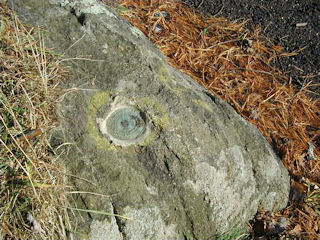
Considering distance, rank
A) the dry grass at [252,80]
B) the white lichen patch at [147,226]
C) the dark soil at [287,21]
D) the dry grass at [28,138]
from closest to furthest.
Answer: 1. the dry grass at [28,138]
2. the white lichen patch at [147,226]
3. the dry grass at [252,80]
4. the dark soil at [287,21]

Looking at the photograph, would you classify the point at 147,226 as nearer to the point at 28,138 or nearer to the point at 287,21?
the point at 28,138

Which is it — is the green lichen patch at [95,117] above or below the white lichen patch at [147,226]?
above

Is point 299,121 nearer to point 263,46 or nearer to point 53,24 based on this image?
point 263,46

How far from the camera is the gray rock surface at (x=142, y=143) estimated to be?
2.08 meters

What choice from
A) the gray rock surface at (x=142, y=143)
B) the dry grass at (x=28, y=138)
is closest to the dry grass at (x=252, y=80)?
the gray rock surface at (x=142, y=143)

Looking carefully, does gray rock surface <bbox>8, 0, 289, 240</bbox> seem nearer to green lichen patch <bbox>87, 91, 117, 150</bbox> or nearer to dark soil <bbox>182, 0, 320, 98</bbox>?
green lichen patch <bbox>87, 91, 117, 150</bbox>

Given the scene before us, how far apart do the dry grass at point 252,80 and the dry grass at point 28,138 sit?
1232 mm

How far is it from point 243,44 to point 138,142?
5.57ft

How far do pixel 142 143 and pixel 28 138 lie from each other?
22.5 inches

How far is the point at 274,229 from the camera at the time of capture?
7.88 feet

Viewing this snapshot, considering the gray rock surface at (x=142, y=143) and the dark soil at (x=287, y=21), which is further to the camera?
the dark soil at (x=287, y=21)

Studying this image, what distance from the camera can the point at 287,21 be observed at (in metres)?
3.68

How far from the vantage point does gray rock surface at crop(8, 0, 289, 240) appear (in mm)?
2078

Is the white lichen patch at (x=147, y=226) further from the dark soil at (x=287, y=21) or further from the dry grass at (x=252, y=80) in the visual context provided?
the dark soil at (x=287, y=21)
